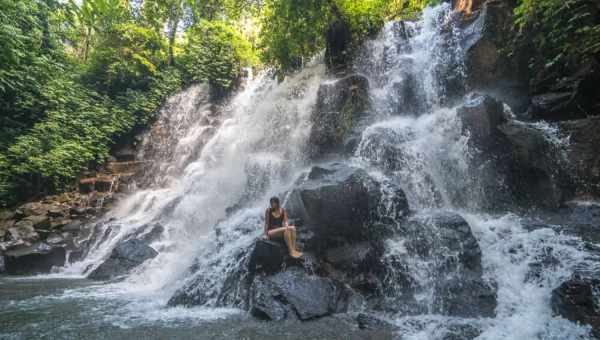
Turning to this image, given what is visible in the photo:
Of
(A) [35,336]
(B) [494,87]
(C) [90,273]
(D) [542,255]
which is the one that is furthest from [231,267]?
(B) [494,87]

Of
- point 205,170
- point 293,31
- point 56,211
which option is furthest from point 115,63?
point 293,31

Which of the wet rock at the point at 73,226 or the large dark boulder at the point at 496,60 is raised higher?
the large dark boulder at the point at 496,60

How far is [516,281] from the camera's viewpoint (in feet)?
17.7

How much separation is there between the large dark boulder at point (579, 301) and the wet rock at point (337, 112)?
7100 millimetres

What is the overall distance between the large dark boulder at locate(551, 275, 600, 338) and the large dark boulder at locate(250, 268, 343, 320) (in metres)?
3.15

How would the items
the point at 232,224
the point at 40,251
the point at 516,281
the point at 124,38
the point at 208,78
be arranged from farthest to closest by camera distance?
the point at 208,78
the point at 124,38
the point at 40,251
the point at 232,224
the point at 516,281

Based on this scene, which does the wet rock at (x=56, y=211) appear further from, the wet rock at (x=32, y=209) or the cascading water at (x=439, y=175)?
the cascading water at (x=439, y=175)

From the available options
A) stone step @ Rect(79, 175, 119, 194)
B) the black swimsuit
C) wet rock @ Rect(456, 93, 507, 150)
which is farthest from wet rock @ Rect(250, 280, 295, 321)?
stone step @ Rect(79, 175, 119, 194)

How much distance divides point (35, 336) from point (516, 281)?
23.8 feet

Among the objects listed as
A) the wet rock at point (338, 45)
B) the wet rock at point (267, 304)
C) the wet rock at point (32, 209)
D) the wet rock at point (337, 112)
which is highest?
the wet rock at point (338, 45)

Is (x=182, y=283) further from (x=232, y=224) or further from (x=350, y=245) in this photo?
(x=350, y=245)

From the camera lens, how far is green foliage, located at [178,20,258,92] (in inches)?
778

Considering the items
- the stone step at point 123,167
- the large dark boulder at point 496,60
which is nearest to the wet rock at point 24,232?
the stone step at point 123,167

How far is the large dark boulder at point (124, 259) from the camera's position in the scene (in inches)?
341
